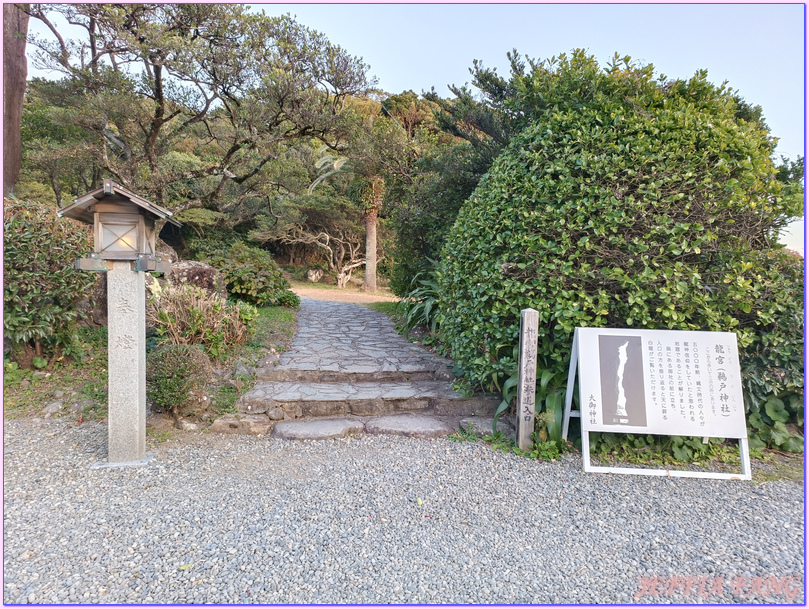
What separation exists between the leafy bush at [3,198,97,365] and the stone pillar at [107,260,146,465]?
1.92 meters

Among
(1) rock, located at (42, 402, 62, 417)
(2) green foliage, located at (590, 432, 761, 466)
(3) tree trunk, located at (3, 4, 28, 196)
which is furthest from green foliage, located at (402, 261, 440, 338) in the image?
(3) tree trunk, located at (3, 4, 28, 196)

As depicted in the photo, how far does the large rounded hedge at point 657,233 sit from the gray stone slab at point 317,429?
1534 mm

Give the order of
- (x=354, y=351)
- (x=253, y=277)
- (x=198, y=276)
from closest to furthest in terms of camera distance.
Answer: (x=354, y=351)
(x=198, y=276)
(x=253, y=277)

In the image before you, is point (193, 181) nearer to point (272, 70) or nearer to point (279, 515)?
point (272, 70)

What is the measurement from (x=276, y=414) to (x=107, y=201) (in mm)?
2157

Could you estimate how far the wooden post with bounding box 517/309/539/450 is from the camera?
3.21 m

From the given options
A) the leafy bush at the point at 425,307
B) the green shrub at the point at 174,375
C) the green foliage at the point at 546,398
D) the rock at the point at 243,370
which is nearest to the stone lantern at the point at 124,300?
the green shrub at the point at 174,375

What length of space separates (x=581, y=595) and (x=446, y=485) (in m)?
1.07

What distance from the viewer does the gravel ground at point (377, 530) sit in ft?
6.19

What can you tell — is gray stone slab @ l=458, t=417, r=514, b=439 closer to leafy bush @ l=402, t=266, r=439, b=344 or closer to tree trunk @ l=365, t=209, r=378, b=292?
leafy bush @ l=402, t=266, r=439, b=344

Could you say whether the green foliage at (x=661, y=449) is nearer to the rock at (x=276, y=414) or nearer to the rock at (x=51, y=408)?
the rock at (x=276, y=414)

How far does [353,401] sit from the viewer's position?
392 centimetres

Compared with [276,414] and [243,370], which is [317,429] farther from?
[243,370]

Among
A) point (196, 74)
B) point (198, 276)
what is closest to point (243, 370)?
point (198, 276)
